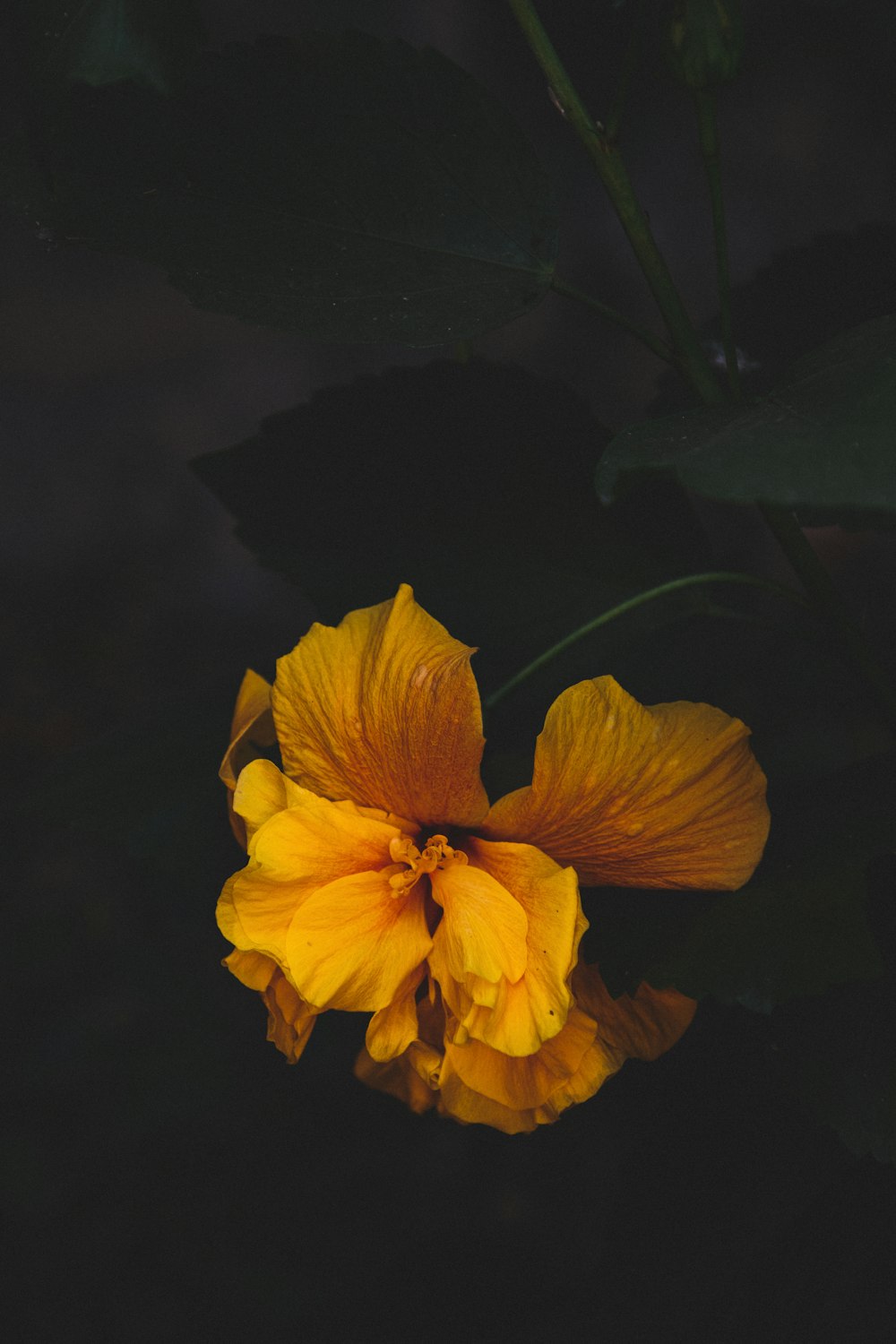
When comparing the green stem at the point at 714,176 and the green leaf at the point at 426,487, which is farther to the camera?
the green leaf at the point at 426,487

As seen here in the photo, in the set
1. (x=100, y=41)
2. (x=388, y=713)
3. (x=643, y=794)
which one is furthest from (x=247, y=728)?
(x=100, y=41)

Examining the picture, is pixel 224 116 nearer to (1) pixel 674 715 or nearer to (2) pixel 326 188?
(2) pixel 326 188

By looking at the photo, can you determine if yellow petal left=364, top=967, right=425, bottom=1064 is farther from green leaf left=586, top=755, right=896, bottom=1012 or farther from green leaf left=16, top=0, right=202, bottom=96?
green leaf left=16, top=0, right=202, bottom=96

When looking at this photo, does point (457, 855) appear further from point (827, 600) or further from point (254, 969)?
point (827, 600)

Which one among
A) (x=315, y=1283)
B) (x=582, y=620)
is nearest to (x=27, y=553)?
(x=315, y=1283)

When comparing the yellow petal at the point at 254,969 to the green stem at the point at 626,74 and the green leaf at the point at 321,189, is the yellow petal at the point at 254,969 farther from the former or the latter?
the green stem at the point at 626,74

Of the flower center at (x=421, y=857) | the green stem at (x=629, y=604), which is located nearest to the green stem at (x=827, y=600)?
the green stem at (x=629, y=604)
